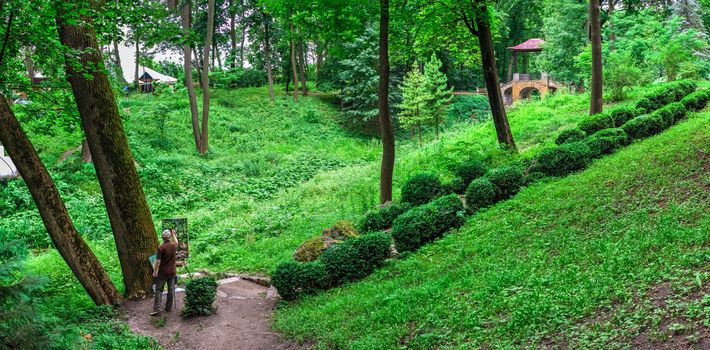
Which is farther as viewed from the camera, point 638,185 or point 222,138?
point 222,138

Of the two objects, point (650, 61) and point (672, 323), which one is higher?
point (650, 61)

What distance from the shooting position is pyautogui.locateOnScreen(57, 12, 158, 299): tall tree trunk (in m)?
9.02

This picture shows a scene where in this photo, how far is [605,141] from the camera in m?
13.0

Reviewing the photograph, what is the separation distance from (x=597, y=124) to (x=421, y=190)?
230 inches

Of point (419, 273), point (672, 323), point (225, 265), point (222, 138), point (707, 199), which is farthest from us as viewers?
point (222, 138)

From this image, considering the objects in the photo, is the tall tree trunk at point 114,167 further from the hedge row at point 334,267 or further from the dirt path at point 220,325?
the hedge row at point 334,267

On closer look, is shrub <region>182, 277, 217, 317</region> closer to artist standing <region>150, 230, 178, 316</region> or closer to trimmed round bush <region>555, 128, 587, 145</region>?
artist standing <region>150, 230, 178, 316</region>

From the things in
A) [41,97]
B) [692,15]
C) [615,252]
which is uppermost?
[692,15]

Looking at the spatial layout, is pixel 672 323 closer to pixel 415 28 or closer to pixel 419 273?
pixel 419 273

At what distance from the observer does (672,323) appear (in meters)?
5.01

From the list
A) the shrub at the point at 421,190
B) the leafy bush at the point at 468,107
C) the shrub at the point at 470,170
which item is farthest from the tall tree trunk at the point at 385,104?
the leafy bush at the point at 468,107

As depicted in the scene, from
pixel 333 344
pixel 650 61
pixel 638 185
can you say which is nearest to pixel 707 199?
pixel 638 185

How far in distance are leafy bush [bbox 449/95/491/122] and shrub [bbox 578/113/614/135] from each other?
1001 inches

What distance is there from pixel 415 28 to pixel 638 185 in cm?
774
